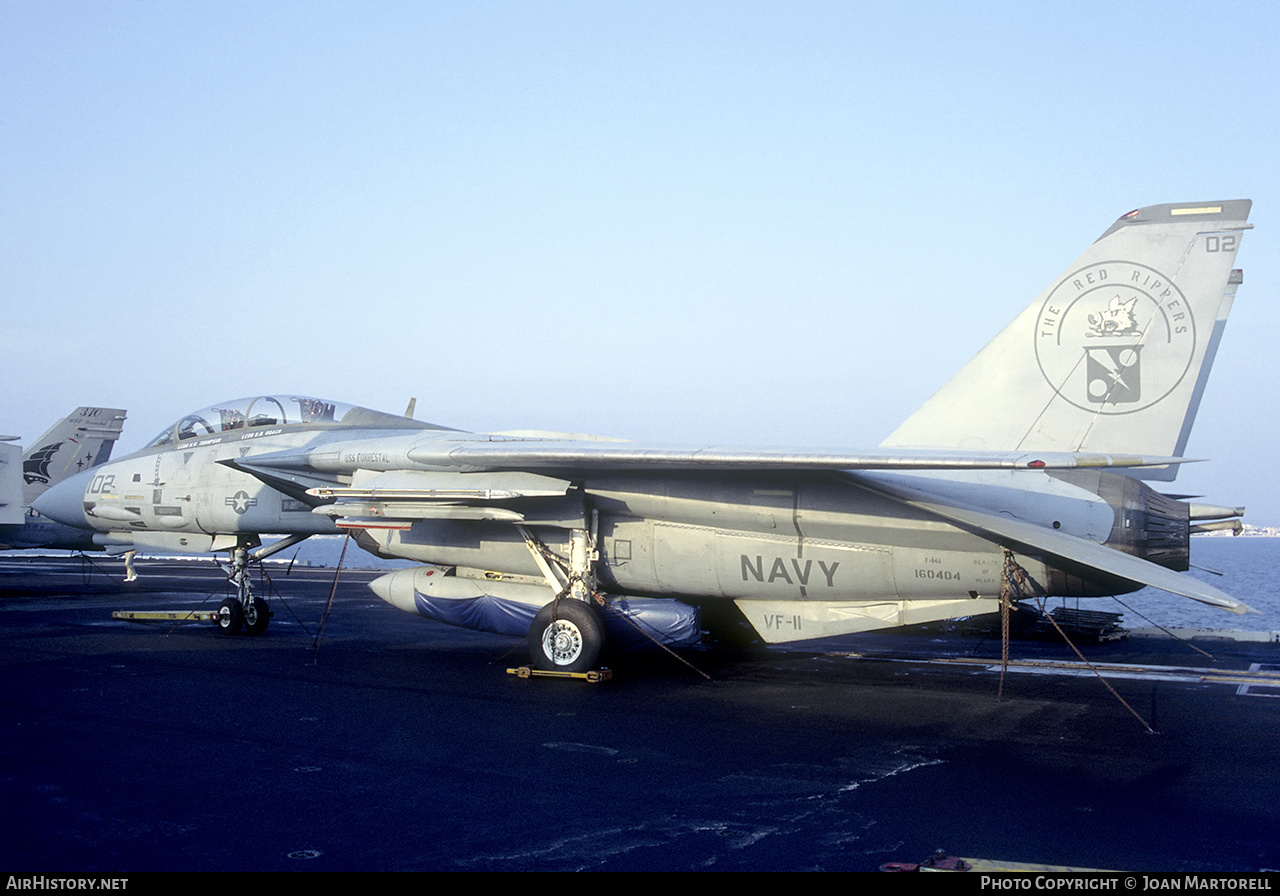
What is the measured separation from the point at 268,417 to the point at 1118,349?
11979 mm

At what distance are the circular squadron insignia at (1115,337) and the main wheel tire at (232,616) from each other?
12.5m

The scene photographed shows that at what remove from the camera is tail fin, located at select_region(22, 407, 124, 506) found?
28469 mm

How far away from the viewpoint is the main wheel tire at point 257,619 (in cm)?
1494

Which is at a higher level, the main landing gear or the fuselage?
the fuselage

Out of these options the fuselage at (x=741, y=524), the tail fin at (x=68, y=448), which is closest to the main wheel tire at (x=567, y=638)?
the fuselage at (x=741, y=524)

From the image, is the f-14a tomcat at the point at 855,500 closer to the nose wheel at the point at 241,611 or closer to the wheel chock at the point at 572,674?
the wheel chock at the point at 572,674

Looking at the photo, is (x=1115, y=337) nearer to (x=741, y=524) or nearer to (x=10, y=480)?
(x=741, y=524)

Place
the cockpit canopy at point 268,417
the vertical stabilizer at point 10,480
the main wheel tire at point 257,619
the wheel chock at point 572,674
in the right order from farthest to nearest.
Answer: the vertical stabilizer at point 10,480 < the main wheel tire at point 257,619 < the cockpit canopy at point 268,417 < the wheel chock at point 572,674

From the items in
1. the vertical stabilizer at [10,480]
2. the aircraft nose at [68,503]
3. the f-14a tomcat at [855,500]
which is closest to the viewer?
the f-14a tomcat at [855,500]

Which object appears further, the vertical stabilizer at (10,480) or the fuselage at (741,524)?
the vertical stabilizer at (10,480)

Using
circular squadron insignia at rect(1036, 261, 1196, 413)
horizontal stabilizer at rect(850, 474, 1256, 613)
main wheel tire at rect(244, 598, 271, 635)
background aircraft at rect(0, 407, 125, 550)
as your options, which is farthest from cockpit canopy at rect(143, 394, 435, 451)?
background aircraft at rect(0, 407, 125, 550)

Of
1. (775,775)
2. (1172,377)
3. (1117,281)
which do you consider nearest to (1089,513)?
(1172,377)

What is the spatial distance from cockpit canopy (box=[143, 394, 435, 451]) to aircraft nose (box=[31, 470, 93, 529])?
131 centimetres

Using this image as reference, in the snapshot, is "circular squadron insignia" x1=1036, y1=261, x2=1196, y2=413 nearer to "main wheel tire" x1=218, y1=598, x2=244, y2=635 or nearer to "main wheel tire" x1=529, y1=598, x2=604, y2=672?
"main wheel tire" x1=529, y1=598, x2=604, y2=672
